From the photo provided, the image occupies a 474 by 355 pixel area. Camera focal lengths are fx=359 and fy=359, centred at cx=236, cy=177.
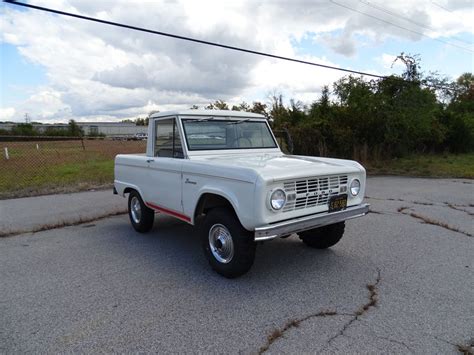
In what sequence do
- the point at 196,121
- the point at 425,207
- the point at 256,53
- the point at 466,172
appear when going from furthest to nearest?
the point at 466,172 → the point at 256,53 → the point at 425,207 → the point at 196,121

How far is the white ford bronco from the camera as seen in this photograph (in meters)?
3.59

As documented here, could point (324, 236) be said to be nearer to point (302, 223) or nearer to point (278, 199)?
point (302, 223)

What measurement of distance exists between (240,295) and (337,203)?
1.52 metres

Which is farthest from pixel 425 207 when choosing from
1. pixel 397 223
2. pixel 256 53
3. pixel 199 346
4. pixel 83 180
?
pixel 83 180

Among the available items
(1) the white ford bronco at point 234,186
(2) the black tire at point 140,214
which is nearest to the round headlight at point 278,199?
(1) the white ford bronco at point 234,186

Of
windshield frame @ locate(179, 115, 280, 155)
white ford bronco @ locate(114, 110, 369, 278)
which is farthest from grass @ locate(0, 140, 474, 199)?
windshield frame @ locate(179, 115, 280, 155)

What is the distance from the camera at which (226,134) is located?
5.21m

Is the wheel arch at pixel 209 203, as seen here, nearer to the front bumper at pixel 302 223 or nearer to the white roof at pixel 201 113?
the front bumper at pixel 302 223

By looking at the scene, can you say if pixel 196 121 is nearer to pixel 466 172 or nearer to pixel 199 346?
pixel 199 346

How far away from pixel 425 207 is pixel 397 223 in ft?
5.74

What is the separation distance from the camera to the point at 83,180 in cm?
1112

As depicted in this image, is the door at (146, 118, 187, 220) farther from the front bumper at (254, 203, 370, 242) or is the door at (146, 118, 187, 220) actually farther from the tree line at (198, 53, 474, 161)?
the tree line at (198, 53, 474, 161)

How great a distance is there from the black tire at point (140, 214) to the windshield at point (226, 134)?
1.58 metres

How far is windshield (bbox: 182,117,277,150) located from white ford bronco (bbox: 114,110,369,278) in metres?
0.02
